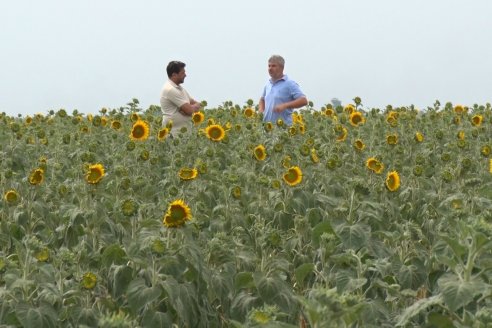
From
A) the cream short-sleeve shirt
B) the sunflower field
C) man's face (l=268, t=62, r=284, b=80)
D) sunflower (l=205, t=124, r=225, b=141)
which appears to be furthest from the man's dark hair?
sunflower (l=205, t=124, r=225, b=141)

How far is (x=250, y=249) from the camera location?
176 inches

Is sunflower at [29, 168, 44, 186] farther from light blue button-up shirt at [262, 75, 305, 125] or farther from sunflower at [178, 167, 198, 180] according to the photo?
light blue button-up shirt at [262, 75, 305, 125]

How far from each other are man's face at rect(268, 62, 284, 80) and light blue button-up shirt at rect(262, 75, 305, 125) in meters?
0.05

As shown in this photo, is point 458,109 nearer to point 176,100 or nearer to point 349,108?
point 349,108

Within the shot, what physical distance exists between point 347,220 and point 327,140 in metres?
4.51

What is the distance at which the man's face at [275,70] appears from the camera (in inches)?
377

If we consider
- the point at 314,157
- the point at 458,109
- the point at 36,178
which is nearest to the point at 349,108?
the point at 458,109

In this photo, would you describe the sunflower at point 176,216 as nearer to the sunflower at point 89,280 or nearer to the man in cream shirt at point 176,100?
the sunflower at point 89,280

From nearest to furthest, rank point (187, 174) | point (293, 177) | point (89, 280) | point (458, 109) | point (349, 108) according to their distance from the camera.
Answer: point (89, 280) → point (187, 174) → point (293, 177) → point (349, 108) → point (458, 109)

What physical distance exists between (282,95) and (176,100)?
1.29 m

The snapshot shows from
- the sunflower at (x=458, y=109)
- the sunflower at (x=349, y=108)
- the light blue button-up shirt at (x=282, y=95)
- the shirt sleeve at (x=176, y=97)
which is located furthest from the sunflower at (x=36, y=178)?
the sunflower at (x=458, y=109)

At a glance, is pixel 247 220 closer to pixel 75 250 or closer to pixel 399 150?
pixel 75 250

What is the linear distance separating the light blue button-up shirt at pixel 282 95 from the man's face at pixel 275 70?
0.18 feet

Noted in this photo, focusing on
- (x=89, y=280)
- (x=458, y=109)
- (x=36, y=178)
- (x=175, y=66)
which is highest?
(x=175, y=66)
